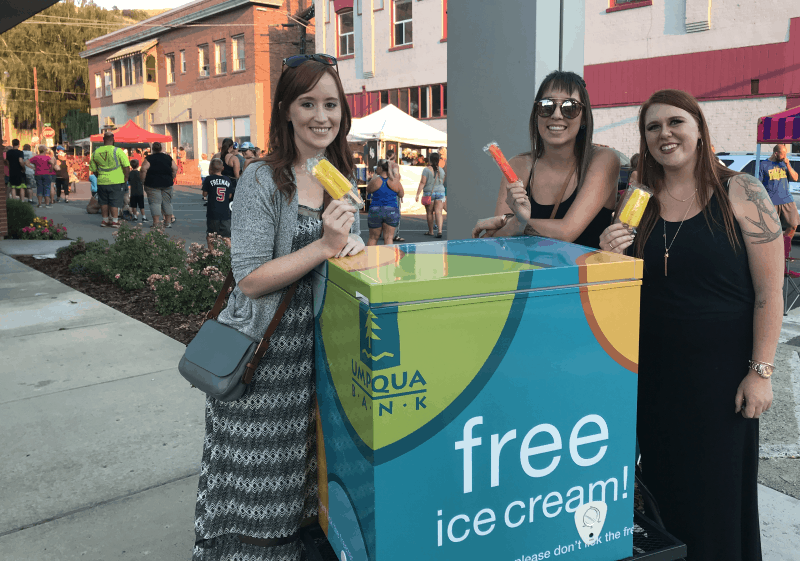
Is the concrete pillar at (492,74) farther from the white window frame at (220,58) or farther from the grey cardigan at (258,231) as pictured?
the white window frame at (220,58)

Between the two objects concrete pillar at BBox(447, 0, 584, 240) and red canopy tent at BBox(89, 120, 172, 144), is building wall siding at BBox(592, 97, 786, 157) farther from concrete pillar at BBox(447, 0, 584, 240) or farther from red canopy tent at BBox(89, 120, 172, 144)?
red canopy tent at BBox(89, 120, 172, 144)

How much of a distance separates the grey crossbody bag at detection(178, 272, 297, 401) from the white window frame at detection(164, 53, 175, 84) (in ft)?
137

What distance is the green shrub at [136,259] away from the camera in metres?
8.35

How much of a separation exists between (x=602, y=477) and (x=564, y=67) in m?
2.25

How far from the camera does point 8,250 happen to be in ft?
37.8

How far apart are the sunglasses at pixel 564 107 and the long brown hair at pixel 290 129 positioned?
61 cm

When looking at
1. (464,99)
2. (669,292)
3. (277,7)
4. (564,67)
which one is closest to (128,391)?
(464,99)

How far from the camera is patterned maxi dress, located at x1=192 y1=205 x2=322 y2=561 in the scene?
1855 millimetres

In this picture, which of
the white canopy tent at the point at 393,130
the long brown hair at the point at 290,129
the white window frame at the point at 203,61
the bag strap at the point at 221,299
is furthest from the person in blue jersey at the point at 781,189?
the white window frame at the point at 203,61

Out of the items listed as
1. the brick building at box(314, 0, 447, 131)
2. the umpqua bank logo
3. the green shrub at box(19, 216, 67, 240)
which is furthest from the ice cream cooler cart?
the brick building at box(314, 0, 447, 131)

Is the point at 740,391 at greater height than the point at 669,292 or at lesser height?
lesser

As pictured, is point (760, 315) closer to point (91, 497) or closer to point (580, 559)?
point (580, 559)

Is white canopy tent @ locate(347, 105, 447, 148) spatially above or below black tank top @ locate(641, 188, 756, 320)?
above

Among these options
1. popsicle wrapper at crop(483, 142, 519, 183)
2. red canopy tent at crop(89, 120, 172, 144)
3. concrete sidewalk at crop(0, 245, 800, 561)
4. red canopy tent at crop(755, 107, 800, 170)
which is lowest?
concrete sidewalk at crop(0, 245, 800, 561)
